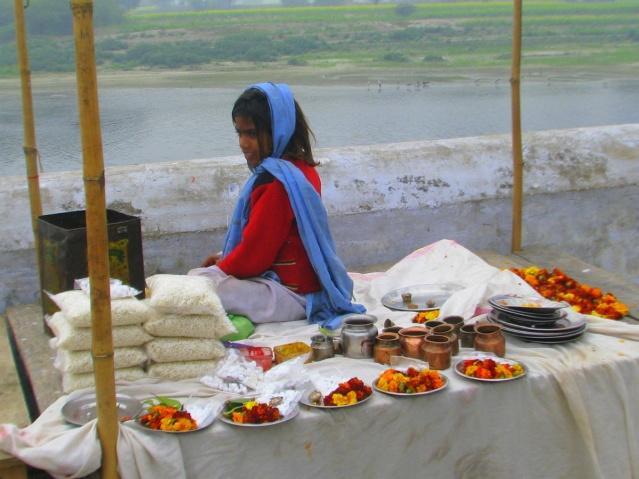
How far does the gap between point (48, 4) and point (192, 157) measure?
1.40 meters

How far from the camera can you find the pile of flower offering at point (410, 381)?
3377mm

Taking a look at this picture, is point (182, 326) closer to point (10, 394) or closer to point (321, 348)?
point (321, 348)

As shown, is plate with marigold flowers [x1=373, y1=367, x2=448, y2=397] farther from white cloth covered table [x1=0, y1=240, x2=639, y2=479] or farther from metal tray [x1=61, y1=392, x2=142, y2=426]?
metal tray [x1=61, y1=392, x2=142, y2=426]

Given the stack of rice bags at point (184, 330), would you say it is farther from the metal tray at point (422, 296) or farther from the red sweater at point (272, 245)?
the metal tray at point (422, 296)

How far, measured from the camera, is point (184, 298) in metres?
3.57

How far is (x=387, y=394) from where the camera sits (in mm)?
3369

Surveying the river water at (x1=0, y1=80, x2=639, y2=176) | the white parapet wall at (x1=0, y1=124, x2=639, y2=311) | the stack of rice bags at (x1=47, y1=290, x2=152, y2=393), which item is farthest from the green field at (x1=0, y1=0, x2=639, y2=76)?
the stack of rice bags at (x1=47, y1=290, x2=152, y2=393)

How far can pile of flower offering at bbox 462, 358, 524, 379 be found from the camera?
349 centimetres

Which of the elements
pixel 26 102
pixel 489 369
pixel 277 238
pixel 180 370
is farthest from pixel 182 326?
pixel 26 102

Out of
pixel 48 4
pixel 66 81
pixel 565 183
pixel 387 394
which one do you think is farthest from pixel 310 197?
pixel 66 81

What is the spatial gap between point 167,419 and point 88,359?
0.52 meters

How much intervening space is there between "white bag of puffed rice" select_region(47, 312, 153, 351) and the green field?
2.01 metres

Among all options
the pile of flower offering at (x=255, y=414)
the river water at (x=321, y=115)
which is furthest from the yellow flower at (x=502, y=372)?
the river water at (x=321, y=115)

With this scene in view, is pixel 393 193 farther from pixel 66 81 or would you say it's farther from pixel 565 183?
pixel 66 81
